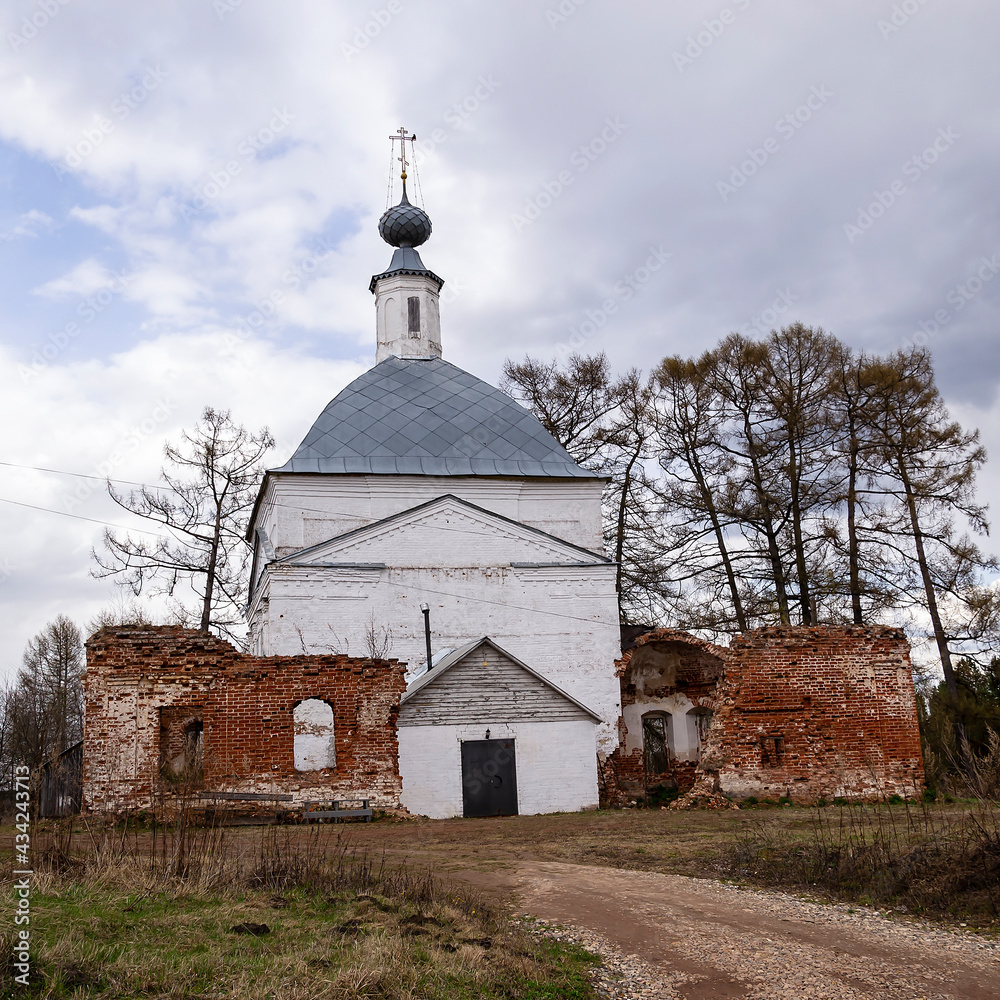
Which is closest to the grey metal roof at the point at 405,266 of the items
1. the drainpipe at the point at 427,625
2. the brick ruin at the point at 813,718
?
the drainpipe at the point at 427,625

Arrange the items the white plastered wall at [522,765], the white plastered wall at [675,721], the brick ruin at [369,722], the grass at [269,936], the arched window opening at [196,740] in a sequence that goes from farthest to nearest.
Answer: the white plastered wall at [675,721] → the white plastered wall at [522,765] → the brick ruin at [369,722] → the arched window opening at [196,740] → the grass at [269,936]

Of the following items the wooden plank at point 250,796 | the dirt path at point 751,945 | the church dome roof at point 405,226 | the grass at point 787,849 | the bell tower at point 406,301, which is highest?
the church dome roof at point 405,226

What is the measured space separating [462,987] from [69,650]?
30245 millimetres

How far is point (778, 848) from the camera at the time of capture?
8.77 meters

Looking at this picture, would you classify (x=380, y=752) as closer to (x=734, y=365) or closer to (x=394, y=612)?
(x=394, y=612)

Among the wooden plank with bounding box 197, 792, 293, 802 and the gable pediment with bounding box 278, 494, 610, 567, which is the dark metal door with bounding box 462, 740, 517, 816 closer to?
the wooden plank with bounding box 197, 792, 293, 802

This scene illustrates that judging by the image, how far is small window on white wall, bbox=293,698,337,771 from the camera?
15016 mm

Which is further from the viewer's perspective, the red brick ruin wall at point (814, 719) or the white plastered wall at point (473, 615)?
the white plastered wall at point (473, 615)

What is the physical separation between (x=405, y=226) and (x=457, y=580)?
36.8 feet

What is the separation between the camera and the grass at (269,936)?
4461 millimetres

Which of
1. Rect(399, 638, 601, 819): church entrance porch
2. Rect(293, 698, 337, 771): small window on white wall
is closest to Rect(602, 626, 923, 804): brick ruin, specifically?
Rect(399, 638, 601, 819): church entrance porch

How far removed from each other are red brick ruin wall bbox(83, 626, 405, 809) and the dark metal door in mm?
1569

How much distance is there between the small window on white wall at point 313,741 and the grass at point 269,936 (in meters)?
7.81

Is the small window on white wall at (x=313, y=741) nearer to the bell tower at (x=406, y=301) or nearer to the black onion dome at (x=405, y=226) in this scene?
the bell tower at (x=406, y=301)
